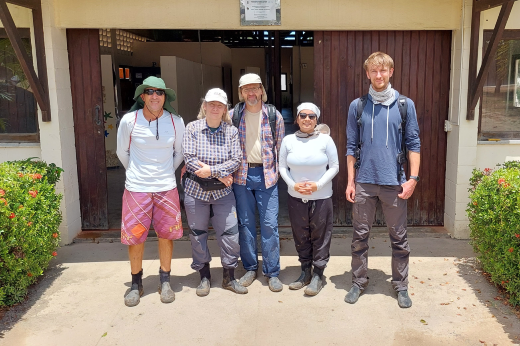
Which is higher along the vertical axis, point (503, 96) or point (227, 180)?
point (503, 96)

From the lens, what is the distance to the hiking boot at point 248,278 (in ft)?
13.6

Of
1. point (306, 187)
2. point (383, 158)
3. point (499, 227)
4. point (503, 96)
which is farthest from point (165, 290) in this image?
point (503, 96)

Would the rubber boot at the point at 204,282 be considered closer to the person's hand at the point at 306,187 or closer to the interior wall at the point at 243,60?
the person's hand at the point at 306,187

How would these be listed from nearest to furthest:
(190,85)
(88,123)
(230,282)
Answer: (230,282) < (88,123) < (190,85)

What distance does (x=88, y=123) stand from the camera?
545cm

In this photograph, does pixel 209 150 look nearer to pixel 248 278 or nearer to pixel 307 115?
pixel 307 115

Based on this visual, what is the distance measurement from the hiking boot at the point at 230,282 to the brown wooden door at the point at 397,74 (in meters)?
2.12

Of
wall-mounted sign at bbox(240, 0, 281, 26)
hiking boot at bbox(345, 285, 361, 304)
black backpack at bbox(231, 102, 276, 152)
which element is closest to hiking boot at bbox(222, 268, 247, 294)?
hiking boot at bbox(345, 285, 361, 304)

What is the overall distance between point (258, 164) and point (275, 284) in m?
1.01

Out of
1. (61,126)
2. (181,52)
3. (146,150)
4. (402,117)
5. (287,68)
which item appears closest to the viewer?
(402,117)

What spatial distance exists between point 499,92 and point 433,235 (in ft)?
5.53

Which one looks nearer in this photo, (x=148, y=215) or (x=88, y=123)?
(x=148, y=215)

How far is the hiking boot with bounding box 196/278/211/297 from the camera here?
3990mm

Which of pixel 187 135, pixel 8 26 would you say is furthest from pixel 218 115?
pixel 8 26
